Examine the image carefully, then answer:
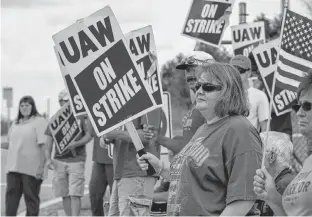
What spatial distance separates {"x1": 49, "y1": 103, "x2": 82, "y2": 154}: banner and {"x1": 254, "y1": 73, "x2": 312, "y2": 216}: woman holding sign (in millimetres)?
6815

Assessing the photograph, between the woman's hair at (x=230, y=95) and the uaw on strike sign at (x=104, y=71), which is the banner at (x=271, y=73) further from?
the woman's hair at (x=230, y=95)

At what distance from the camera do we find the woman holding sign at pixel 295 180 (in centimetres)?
386

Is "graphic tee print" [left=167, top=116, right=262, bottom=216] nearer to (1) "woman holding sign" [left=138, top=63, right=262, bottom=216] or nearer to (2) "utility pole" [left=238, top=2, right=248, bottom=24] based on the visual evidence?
(1) "woman holding sign" [left=138, top=63, right=262, bottom=216]

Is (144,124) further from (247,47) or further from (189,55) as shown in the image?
(247,47)

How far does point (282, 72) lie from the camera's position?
6.32 meters

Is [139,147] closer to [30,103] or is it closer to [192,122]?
[192,122]

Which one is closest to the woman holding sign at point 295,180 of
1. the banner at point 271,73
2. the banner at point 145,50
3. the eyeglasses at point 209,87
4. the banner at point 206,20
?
the eyeglasses at point 209,87

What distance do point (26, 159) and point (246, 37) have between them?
4366 millimetres

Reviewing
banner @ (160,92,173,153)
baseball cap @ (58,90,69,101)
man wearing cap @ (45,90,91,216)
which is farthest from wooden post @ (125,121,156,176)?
Result: baseball cap @ (58,90,69,101)

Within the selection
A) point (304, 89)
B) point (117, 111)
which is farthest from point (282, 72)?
point (304, 89)

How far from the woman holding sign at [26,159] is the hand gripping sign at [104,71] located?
18.2 feet

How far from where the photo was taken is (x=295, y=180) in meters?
3.91

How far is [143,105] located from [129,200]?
218 centimetres

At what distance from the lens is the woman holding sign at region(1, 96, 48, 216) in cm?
1105
